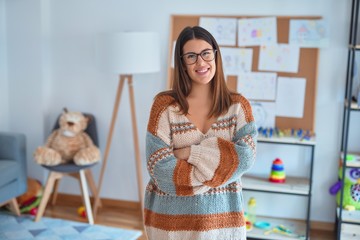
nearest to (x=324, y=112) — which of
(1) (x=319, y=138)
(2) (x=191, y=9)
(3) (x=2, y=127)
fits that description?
(1) (x=319, y=138)

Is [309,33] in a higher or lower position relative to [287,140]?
higher

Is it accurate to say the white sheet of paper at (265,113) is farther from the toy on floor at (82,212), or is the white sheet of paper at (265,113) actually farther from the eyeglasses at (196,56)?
the eyeglasses at (196,56)

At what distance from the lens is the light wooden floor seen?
137 inches


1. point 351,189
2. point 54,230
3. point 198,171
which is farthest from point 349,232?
point 54,230

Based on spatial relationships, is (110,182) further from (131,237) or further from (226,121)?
(226,121)

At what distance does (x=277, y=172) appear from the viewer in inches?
129

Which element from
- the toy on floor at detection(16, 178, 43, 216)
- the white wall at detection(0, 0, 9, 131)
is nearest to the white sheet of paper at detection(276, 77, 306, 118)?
the toy on floor at detection(16, 178, 43, 216)

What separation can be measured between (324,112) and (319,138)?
18 cm

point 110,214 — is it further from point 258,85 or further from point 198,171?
point 198,171

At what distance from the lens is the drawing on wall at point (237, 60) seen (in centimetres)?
339

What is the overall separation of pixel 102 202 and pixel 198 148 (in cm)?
244

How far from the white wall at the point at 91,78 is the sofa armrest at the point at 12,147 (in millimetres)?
→ 392

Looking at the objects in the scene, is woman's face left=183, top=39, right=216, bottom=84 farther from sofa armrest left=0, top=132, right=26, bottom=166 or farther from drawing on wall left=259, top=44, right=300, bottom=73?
sofa armrest left=0, top=132, right=26, bottom=166

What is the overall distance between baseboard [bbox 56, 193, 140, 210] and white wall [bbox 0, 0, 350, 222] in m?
0.04
